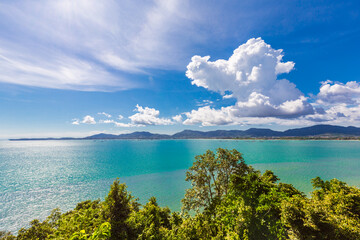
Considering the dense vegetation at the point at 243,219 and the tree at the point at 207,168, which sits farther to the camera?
the tree at the point at 207,168

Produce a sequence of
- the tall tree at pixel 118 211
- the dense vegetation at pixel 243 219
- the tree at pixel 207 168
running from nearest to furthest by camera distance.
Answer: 1. the tall tree at pixel 118 211
2. the dense vegetation at pixel 243 219
3. the tree at pixel 207 168

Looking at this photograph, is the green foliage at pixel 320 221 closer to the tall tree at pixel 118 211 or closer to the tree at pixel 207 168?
the tree at pixel 207 168

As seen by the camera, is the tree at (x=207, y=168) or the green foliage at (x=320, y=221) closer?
the green foliage at (x=320, y=221)

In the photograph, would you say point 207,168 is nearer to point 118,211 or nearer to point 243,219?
point 243,219

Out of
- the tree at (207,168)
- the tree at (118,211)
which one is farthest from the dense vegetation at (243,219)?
the tree at (207,168)

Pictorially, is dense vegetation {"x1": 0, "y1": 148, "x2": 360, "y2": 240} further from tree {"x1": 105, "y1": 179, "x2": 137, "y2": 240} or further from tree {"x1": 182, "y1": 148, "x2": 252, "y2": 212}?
tree {"x1": 182, "y1": 148, "x2": 252, "y2": 212}

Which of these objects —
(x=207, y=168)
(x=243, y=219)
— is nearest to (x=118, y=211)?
(x=243, y=219)

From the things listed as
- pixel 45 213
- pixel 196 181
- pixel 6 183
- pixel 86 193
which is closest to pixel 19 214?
pixel 45 213

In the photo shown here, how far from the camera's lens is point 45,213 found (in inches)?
1438

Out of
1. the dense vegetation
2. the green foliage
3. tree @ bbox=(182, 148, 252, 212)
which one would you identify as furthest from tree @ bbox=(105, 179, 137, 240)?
tree @ bbox=(182, 148, 252, 212)

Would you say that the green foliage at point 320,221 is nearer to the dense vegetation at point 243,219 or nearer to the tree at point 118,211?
the dense vegetation at point 243,219

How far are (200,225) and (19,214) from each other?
45.9 m

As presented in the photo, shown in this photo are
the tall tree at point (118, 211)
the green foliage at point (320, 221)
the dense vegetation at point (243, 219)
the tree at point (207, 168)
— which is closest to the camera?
the tall tree at point (118, 211)

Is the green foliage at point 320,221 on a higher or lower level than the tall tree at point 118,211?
lower
